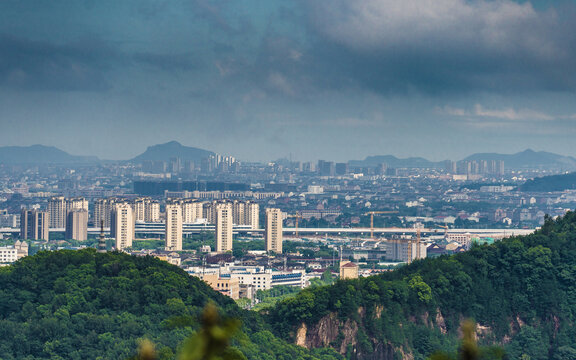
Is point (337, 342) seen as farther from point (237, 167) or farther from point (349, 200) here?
point (237, 167)

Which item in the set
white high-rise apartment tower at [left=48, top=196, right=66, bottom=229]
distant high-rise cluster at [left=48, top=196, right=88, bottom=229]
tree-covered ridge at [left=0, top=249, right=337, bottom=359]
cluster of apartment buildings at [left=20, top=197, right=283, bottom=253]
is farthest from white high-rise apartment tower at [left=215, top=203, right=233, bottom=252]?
tree-covered ridge at [left=0, top=249, right=337, bottom=359]

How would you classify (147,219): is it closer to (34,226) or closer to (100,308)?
(34,226)

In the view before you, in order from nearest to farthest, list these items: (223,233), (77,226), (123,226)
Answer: (223,233), (123,226), (77,226)

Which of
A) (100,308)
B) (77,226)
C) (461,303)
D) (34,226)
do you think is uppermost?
(100,308)

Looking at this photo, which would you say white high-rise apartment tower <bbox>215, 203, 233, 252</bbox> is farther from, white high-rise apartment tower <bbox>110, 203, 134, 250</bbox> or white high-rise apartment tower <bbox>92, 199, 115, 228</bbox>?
white high-rise apartment tower <bbox>92, 199, 115, 228</bbox>

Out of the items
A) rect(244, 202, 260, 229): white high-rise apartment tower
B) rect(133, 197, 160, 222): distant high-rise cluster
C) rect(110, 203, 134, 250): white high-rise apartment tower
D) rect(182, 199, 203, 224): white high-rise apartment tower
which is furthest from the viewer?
rect(244, 202, 260, 229): white high-rise apartment tower

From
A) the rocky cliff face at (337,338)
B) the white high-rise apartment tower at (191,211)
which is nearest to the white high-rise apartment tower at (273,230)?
the white high-rise apartment tower at (191,211)

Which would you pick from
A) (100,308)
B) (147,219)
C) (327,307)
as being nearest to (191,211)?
(147,219)
